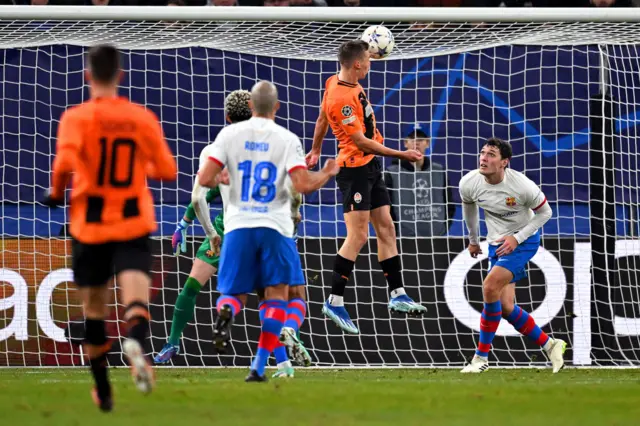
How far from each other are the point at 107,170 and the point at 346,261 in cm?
507

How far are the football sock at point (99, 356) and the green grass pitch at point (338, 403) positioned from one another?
13 centimetres

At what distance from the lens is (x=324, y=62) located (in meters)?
13.7

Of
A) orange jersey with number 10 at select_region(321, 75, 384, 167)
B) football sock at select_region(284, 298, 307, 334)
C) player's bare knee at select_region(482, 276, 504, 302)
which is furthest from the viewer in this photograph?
player's bare knee at select_region(482, 276, 504, 302)

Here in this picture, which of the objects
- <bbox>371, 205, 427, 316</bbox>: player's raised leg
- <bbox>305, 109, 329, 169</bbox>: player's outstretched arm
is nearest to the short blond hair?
<bbox>305, 109, 329, 169</bbox>: player's outstretched arm

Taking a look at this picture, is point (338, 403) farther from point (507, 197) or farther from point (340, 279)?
point (507, 197)

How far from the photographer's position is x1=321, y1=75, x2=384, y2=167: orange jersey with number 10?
10.8 meters

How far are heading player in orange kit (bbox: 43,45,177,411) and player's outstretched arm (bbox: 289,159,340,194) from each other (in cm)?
174

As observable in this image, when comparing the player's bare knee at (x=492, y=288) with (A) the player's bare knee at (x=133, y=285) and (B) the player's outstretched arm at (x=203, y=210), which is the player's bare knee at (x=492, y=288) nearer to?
(B) the player's outstretched arm at (x=203, y=210)

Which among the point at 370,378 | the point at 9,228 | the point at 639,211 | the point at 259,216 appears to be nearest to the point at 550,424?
the point at 259,216

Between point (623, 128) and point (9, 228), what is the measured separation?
22.2 feet

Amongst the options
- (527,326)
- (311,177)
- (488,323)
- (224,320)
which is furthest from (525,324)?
(224,320)

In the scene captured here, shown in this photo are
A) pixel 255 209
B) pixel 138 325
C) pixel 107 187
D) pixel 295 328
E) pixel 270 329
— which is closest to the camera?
pixel 138 325

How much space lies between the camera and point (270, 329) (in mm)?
8234

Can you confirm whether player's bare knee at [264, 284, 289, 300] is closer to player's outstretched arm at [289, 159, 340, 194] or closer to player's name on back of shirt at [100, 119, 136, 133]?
player's outstretched arm at [289, 159, 340, 194]
